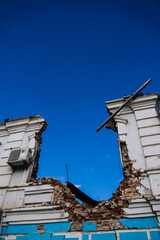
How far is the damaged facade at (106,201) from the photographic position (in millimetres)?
4609

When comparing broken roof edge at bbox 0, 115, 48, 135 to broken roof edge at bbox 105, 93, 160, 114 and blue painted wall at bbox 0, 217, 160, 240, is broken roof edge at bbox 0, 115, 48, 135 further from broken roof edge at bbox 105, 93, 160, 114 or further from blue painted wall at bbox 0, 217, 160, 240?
blue painted wall at bbox 0, 217, 160, 240

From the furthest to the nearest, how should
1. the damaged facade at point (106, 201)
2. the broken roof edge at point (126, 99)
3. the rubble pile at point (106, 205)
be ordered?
the broken roof edge at point (126, 99) → the rubble pile at point (106, 205) → the damaged facade at point (106, 201)

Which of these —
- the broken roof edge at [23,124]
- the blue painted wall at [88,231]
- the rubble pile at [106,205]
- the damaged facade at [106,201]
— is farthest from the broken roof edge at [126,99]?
the blue painted wall at [88,231]

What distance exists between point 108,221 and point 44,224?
1795 millimetres

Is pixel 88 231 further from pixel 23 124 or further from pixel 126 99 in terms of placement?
pixel 23 124

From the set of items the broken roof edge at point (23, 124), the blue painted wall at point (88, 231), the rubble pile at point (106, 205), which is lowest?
the blue painted wall at point (88, 231)

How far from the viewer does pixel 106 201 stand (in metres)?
5.16

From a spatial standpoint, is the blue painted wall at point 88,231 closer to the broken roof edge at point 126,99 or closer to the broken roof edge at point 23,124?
the broken roof edge at point 23,124

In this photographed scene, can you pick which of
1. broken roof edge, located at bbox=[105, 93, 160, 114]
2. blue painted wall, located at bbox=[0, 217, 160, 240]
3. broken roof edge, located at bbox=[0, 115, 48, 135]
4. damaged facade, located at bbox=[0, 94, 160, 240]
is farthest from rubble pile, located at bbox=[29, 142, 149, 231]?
broken roof edge, located at bbox=[0, 115, 48, 135]

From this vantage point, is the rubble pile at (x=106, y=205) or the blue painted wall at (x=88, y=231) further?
the rubble pile at (x=106, y=205)

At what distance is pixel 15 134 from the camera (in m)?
7.64

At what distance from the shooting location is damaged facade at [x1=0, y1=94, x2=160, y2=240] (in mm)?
4609

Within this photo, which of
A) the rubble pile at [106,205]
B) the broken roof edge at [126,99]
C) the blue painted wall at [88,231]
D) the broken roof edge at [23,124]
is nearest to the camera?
the blue painted wall at [88,231]

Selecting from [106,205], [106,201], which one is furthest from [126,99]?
[106,205]
